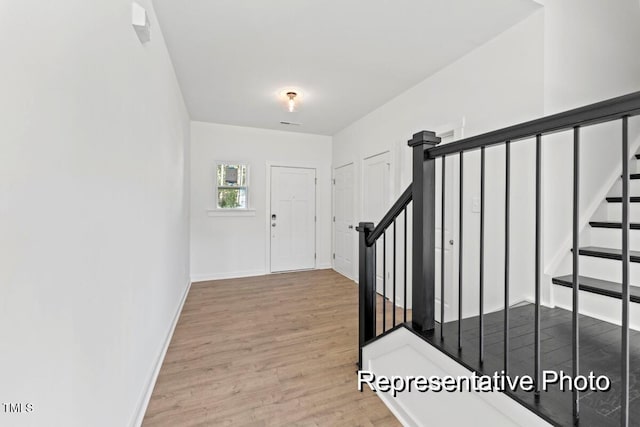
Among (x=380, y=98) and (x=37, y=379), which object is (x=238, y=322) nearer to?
(x=37, y=379)

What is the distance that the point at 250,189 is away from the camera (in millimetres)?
4840

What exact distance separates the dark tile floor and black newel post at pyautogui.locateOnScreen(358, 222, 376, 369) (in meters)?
0.54

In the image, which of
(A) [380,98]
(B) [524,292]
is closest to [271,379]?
(B) [524,292]

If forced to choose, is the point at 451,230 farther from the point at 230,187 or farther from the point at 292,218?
the point at 230,187

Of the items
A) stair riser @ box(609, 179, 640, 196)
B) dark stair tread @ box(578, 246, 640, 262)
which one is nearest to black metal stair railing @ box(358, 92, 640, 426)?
dark stair tread @ box(578, 246, 640, 262)

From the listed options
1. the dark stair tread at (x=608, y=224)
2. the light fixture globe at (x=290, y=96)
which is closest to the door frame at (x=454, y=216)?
the dark stair tread at (x=608, y=224)

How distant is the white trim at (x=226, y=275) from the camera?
4484 millimetres

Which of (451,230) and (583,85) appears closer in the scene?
(583,85)

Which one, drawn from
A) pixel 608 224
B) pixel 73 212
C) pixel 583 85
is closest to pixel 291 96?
pixel 583 85

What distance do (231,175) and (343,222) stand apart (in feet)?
6.72

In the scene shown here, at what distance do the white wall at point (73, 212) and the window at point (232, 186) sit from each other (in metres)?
2.99

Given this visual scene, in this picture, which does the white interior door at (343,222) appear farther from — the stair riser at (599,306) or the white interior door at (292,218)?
the stair riser at (599,306)

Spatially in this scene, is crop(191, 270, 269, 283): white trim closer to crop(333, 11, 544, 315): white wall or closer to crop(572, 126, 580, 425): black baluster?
crop(333, 11, 544, 315): white wall

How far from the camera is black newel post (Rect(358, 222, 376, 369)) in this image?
79.8 inches
